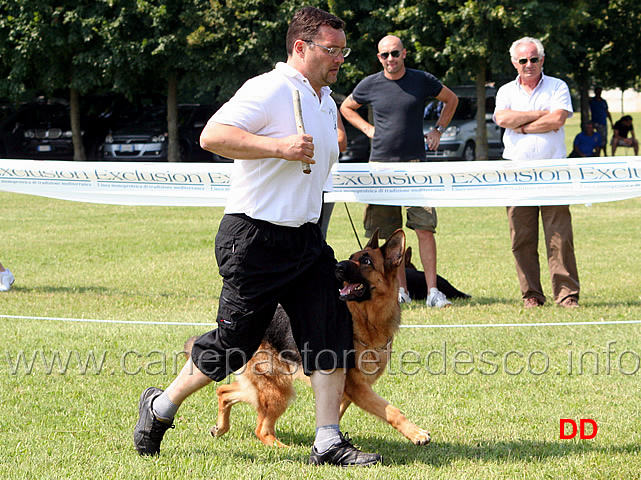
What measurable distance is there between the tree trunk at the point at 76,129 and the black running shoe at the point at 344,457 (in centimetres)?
2583

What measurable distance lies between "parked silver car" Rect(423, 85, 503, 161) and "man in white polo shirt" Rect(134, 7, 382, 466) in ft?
72.4

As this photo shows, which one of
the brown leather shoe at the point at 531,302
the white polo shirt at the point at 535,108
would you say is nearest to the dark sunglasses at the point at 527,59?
the white polo shirt at the point at 535,108

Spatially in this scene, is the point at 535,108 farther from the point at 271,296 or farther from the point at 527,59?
the point at 271,296

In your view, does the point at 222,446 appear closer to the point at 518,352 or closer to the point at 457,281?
the point at 518,352

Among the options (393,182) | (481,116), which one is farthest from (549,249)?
(481,116)

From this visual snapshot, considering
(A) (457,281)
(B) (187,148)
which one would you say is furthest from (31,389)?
(B) (187,148)

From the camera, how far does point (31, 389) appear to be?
5.18 m

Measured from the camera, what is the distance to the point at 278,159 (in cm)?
372

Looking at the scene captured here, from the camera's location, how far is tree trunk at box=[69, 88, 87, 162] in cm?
2839

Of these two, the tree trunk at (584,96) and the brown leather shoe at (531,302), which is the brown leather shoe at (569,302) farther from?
the tree trunk at (584,96)

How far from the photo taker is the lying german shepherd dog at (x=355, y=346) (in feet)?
13.6

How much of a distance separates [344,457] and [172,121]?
82.5ft

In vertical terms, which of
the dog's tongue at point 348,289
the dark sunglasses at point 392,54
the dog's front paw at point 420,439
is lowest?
the dog's front paw at point 420,439

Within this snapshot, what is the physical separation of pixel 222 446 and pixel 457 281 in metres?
5.16
